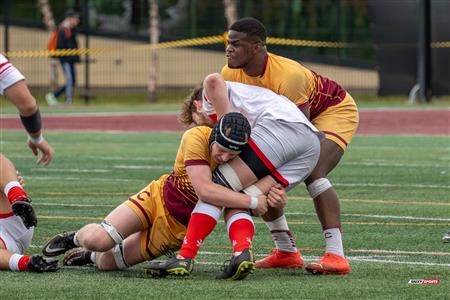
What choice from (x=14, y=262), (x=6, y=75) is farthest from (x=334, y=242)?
(x=6, y=75)

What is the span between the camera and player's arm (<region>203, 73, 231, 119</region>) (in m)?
8.01

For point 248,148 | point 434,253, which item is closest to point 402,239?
point 434,253

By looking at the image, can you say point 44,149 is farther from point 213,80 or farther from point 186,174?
point 213,80

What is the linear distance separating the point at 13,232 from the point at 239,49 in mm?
1862

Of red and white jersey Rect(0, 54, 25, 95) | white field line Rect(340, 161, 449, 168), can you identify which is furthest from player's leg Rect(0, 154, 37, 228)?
white field line Rect(340, 161, 449, 168)

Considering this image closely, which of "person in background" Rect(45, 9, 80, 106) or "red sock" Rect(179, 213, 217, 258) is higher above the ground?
"red sock" Rect(179, 213, 217, 258)

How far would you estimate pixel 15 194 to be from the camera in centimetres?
795

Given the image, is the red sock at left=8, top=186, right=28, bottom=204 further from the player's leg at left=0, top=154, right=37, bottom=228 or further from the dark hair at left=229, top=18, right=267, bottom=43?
the dark hair at left=229, top=18, right=267, bottom=43

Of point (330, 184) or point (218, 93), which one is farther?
point (330, 184)

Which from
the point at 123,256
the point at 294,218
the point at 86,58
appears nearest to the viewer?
the point at 123,256

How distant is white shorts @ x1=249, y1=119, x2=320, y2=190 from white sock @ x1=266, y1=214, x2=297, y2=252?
0.56 m

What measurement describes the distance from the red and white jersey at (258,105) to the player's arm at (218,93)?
0.32 feet

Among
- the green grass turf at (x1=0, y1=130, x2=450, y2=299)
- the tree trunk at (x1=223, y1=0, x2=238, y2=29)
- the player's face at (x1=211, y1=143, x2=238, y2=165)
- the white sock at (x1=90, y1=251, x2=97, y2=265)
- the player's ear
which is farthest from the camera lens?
the tree trunk at (x1=223, y1=0, x2=238, y2=29)

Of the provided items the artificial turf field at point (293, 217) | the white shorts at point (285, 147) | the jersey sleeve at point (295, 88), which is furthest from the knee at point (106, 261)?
the jersey sleeve at point (295, 88)
